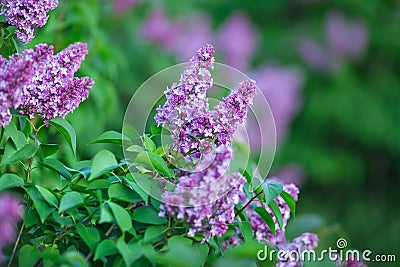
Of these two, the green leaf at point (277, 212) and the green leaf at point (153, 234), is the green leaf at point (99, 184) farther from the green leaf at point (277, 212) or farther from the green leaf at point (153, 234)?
the green leaf at point (277, 212)

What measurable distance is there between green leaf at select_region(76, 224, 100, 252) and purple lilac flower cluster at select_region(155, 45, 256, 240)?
15 centimetres

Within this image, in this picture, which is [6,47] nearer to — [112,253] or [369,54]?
[112,253]

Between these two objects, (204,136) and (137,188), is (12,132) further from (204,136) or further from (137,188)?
(204,136)

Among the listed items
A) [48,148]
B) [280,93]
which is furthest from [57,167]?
[280,93]

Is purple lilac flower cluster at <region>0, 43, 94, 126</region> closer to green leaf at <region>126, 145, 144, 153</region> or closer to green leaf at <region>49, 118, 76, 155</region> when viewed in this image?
green leaf at <region>49, 118, 76, 155</region>

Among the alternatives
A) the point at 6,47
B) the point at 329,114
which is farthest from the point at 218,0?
the point at 6,47

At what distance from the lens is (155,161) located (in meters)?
1.48

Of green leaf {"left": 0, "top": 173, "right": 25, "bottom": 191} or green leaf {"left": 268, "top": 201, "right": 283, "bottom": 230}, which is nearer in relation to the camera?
green leaf {"left": 0, "top": 173, "right": 25, "bottom": 191}

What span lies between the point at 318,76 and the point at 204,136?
5143 millimetres

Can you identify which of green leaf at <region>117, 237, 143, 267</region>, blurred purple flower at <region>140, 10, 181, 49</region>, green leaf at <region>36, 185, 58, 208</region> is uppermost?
blurred purple flower at <region>140, 10, 181, 49</region>

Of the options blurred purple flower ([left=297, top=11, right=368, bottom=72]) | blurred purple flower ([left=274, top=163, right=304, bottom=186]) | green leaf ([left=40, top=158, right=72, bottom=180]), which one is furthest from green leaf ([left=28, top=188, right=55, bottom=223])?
blurred purple flower ([left=297, top=11, right=368, bottom=72])

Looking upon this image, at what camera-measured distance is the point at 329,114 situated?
623cm

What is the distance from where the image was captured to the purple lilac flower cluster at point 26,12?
5.26 ft

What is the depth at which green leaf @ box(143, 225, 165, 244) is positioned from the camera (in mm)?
1462
